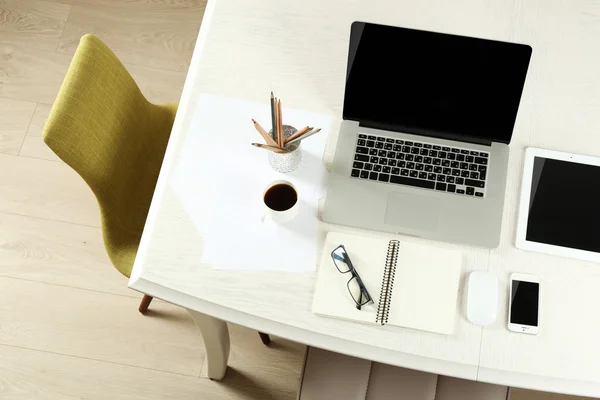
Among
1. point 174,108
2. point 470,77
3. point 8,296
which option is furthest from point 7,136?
point 470,77

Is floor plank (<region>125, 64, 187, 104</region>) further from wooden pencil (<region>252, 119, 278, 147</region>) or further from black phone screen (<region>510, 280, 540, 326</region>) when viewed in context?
black phone screen (<region>510, 280, 540, 326</region>)

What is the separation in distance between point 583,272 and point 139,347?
4.40 feet

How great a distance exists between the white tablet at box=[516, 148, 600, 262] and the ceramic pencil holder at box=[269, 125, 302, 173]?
0.49m

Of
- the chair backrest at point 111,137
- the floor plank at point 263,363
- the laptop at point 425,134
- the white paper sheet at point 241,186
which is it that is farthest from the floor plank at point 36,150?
the laptop at point 425,134

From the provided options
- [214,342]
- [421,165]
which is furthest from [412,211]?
[214,342]

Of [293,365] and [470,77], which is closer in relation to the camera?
[470,77]

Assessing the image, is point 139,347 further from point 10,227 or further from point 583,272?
point 583,272

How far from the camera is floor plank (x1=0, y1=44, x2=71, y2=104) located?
2375mm

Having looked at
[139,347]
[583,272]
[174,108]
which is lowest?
[139,347]

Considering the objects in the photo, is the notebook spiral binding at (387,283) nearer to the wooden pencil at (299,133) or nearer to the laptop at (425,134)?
the laptop at (425,134)

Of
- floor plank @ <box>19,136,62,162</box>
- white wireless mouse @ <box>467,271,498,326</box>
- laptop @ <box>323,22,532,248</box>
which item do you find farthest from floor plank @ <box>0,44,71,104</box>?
white wireless mouse @ <box>467,271,498,326</box>

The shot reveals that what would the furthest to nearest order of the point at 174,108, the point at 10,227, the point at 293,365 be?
the point at 10,227
the point at 293,365
the point at 174,108

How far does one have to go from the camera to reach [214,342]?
1757 millimetres

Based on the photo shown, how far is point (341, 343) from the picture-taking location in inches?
51.9
